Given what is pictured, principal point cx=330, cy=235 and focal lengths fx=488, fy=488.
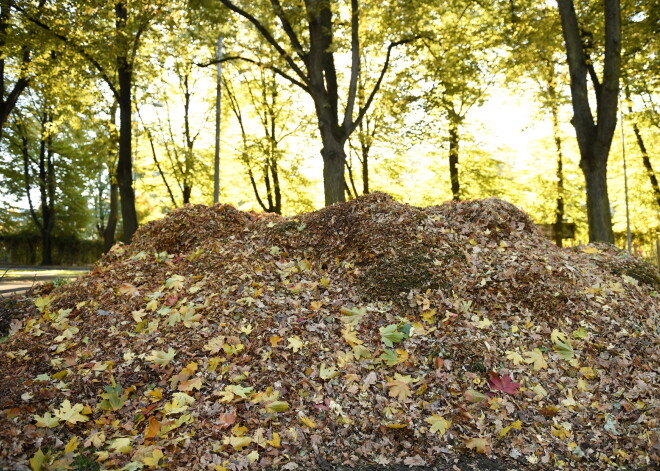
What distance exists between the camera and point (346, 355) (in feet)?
15.8

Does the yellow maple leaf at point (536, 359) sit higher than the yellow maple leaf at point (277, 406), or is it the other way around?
the yellow maple leaf at point (536, 359)

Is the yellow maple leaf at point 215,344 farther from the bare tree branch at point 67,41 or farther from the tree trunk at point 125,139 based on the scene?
the bare tree branch at point 67,41

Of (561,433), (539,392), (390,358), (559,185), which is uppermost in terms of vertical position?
(559,185)

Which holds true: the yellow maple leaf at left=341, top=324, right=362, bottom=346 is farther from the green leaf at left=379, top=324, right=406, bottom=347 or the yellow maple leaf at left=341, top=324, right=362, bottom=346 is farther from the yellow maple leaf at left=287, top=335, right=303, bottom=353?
the yellow maple leaf at left=287, top=335, right=303, bottom=353

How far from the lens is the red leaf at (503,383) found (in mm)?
4500

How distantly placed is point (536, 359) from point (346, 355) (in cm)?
189

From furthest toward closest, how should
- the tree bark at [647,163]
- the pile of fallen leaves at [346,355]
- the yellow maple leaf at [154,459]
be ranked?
the tree bark at [647,163] < the pile of fallen leaves at [346,355] < the yellow maple leaf at [154,459]

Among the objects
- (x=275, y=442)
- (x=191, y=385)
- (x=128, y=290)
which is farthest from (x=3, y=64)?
(x=275, y=442)

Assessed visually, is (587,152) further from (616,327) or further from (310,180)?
(310,180)

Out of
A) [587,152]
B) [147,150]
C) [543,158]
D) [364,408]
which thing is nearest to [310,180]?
[147,150]

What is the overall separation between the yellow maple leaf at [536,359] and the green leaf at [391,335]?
1.24 m

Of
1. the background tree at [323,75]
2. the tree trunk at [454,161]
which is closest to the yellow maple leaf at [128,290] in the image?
the background tree at [323,75]

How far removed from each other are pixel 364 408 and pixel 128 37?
1165 centimetres

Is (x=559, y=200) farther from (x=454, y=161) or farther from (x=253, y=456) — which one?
(x=253, y=456)
